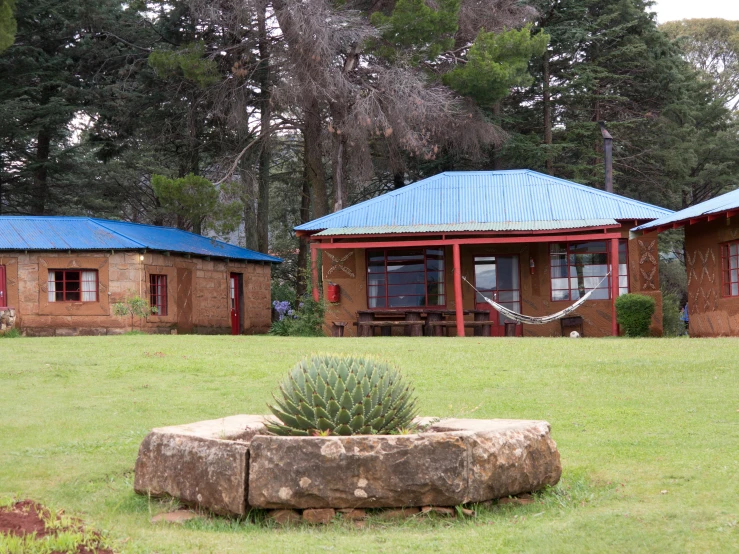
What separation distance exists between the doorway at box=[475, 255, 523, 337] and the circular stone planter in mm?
16784

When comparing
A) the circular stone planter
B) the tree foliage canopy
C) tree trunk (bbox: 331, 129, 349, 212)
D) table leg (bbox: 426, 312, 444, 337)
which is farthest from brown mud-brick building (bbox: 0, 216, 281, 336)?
the circular stone planter

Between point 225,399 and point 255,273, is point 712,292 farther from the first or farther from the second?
point 255,273

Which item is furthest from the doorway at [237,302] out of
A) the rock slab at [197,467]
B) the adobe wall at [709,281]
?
the rock slab at [197,467]

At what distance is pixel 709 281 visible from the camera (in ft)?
61.8

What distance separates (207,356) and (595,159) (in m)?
22.0

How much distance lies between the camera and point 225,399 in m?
10.2

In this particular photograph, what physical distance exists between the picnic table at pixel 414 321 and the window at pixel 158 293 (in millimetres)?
6122

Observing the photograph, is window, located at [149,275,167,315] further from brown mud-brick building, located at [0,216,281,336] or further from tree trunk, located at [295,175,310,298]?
tree trunk, located at [295,175,310,298]

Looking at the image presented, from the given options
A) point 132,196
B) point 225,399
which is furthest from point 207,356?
point 132,196

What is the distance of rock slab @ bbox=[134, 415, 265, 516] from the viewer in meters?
5.66

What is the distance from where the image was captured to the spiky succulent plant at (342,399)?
19.4 ft

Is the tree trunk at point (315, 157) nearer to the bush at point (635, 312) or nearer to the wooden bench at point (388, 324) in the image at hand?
the wooden bench at point (388, 324)

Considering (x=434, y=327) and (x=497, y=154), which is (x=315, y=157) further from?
(x=434, y=327)

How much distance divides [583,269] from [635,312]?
10.3ft
